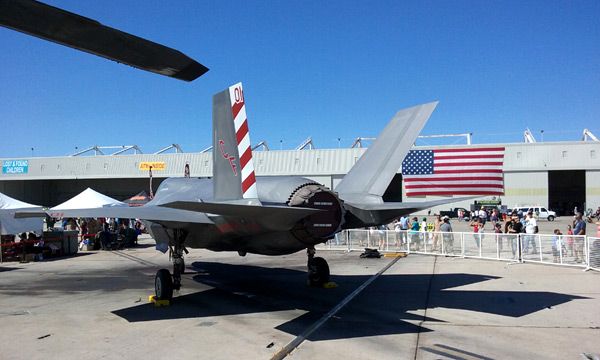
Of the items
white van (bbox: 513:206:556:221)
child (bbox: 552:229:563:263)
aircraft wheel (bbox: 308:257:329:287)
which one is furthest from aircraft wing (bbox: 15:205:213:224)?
white van (bbox: 513:206:556:221)

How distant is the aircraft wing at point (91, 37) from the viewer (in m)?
2.28

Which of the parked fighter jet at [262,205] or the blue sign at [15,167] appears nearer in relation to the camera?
the parked fighter jet at [262,205]

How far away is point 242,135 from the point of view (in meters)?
9.10

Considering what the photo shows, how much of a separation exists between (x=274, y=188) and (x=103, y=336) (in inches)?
154

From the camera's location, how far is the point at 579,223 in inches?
616

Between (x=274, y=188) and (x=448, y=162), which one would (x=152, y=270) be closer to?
(x=274, y=188)

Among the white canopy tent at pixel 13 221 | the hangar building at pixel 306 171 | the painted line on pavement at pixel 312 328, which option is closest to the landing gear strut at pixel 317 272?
the painted line on pavement at pixel 312 328

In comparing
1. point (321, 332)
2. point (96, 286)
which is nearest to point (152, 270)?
point (96, 286)

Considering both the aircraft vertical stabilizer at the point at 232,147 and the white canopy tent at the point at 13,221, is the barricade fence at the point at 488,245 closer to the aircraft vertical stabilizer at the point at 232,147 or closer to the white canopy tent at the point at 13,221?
the aircraft vertical stabilizer at the point at 232,147

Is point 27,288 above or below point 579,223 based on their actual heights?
below

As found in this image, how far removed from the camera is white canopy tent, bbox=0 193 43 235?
18.7 meters

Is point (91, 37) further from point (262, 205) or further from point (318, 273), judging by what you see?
point (318, 273)

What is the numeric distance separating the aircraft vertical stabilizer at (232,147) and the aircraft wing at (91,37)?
6049 millimetres

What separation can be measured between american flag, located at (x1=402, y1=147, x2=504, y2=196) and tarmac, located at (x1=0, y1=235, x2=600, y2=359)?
8.81 m
